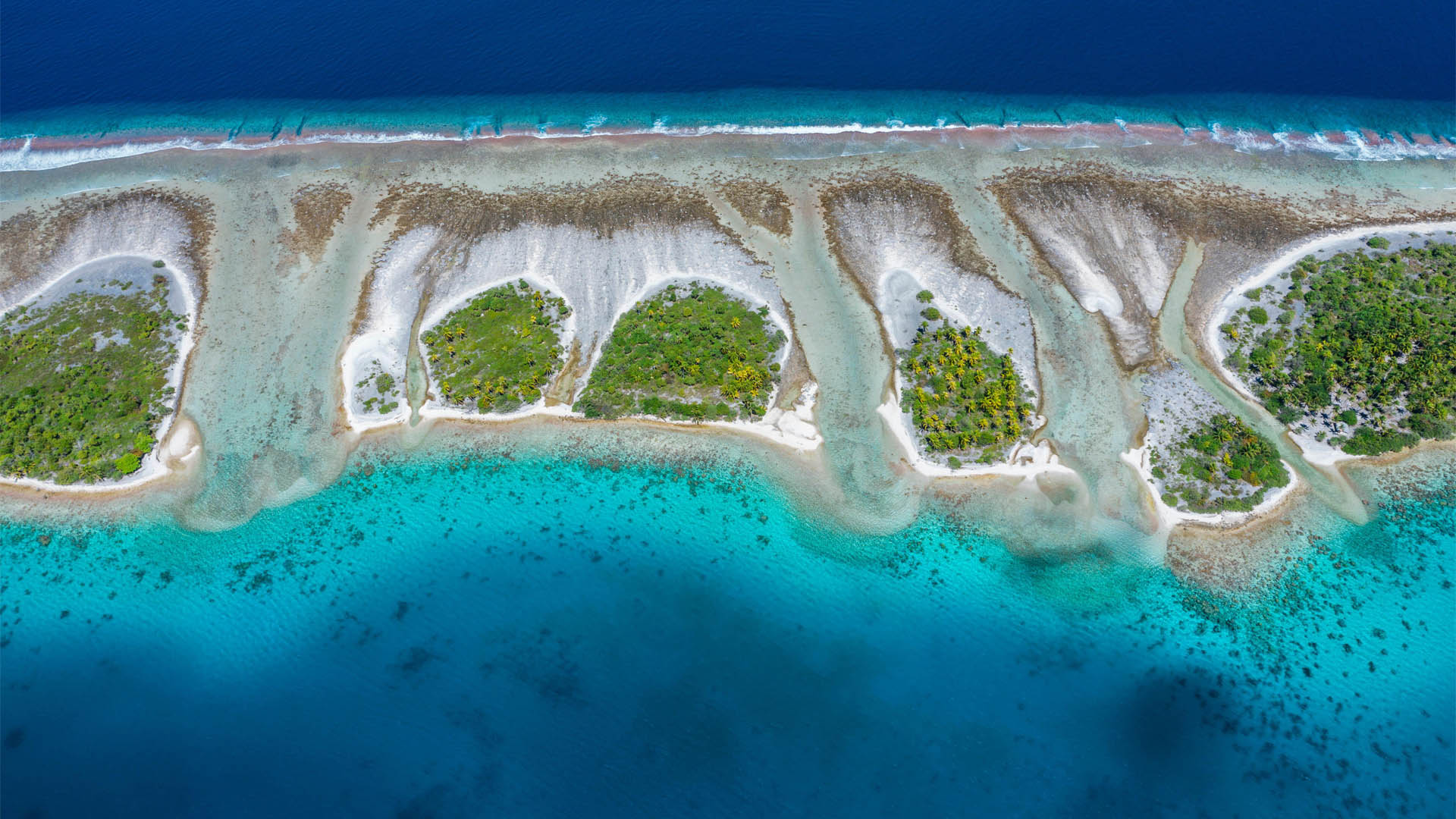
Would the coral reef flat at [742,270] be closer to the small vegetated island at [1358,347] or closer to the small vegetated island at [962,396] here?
the small vegetated island at [962,396]

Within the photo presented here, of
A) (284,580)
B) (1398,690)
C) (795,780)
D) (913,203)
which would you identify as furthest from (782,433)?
(1398,690)

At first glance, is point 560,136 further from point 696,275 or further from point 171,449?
point 171,449

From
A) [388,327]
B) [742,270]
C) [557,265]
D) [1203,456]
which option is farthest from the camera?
[557,265]

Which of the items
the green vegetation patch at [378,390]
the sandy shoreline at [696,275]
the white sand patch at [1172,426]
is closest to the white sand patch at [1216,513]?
the white sand patch at [1172,426]

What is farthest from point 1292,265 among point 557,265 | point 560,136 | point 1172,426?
point 560,136

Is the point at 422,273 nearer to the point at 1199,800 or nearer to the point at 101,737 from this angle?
the point at 101,737

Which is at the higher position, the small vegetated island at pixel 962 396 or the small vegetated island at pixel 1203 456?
the small vegetated island at pixel 962 396

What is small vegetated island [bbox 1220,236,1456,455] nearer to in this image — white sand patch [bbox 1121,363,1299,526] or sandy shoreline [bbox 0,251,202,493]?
white sand patch [bbox 1121,363,1299,526]
